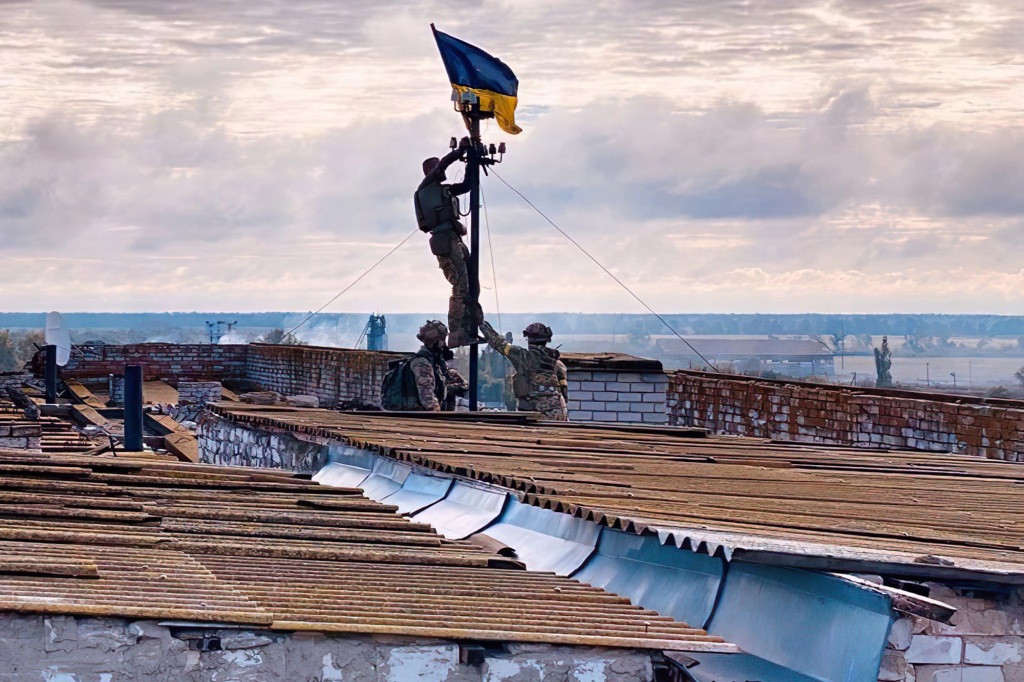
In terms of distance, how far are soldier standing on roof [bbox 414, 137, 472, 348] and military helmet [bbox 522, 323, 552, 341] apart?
66 cm

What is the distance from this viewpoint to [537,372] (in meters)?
15.3

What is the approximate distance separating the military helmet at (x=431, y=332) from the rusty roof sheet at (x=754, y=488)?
216 centimetres

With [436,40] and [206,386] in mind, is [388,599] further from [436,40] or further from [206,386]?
[206,386]

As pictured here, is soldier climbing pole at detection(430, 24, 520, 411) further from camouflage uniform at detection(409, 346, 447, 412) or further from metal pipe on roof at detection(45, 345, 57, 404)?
metal pipe on roof at detection(45, 345, 57, 404)

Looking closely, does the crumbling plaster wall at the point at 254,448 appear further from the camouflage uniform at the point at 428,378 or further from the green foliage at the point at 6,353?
the green foliage at the point at 6,353

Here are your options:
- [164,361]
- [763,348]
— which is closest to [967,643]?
[164,361]

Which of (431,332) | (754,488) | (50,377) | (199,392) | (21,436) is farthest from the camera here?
(199,392)

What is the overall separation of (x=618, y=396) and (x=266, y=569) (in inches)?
469

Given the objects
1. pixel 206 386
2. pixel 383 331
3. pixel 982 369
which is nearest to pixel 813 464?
pixel 206 386

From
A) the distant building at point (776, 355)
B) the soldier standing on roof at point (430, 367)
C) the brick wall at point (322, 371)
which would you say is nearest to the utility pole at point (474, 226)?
the soldier standing on roof at point (430, 367)

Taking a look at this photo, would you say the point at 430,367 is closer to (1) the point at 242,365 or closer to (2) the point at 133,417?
(2) the point at 133,417

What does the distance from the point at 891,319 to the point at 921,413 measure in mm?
142605

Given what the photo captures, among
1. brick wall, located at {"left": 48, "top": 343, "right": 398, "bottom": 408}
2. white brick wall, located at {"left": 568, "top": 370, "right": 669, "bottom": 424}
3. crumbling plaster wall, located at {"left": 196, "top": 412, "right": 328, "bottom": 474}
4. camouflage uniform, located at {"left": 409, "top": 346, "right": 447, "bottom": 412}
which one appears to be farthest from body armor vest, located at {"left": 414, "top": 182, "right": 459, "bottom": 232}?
brick wall, located at {"left": 48, "top": 343, "right": 398, "bottom": 408}

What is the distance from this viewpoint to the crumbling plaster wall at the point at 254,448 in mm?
11078
